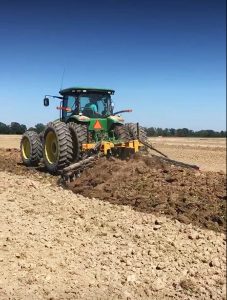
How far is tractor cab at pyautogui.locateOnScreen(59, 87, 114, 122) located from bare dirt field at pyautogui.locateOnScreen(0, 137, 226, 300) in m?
2.57

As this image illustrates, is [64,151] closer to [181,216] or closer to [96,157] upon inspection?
[96,157]

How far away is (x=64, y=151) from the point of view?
9.32 meters

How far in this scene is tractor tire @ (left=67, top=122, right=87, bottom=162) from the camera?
9.31 meters

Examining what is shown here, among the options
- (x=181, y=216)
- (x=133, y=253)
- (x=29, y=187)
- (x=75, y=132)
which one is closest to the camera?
(x=133, y=253)

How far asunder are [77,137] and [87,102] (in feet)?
4.36

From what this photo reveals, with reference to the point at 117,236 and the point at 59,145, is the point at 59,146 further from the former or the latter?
the point at 117,236

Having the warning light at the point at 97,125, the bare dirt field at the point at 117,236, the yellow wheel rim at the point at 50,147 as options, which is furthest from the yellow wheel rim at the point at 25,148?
the bare dirt field at the point at 117,236

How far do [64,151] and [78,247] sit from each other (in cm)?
460

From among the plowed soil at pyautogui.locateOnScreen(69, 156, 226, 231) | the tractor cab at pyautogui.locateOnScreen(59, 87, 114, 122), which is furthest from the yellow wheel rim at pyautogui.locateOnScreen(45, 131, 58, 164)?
the plowed soil at pyautogui.locateOnScreen(69, 156, 226, 231)

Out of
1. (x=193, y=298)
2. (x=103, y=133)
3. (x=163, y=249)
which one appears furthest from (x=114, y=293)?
(x=103, y=133)

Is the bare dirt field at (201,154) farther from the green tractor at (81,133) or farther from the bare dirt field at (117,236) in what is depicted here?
the bare dirt field at (117,236)

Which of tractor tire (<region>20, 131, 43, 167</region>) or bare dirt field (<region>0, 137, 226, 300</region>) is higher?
tractor tire (<region>20, 131, 43, 167</region>)

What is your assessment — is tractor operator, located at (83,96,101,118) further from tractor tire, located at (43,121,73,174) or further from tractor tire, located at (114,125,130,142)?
tractor tire, located at (43,121,73,174)

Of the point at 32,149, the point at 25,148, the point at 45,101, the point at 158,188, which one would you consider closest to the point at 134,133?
the point at 45,101
